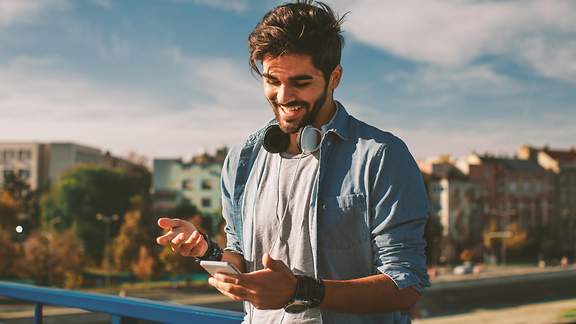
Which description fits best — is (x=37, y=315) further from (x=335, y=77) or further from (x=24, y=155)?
(x=24, y=155)

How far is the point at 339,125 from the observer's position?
188 cm

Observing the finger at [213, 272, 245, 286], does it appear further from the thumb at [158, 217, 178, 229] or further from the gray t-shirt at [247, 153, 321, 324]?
the thumb at [158, 217, 178, 229]

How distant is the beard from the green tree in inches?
1976

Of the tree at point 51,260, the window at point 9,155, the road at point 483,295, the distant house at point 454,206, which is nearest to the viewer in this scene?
the tree at point 51,260

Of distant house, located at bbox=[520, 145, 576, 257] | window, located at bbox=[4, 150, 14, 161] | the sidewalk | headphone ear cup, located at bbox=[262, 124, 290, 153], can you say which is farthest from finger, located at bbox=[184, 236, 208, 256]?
distant house, located at bbox=[520, 145, 576, 257]

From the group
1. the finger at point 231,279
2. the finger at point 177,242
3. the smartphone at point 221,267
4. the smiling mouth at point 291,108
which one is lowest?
the finger at point 231,279

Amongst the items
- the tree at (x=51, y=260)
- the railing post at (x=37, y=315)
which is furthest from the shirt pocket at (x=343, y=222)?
the tree at (x=51, y=260)

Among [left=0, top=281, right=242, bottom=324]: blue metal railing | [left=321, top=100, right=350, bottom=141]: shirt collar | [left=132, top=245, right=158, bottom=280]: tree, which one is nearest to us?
[left=321, top=100, right=350, bottom=141]: shirt collar

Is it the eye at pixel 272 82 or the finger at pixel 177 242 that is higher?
the eye at pixel 272 82

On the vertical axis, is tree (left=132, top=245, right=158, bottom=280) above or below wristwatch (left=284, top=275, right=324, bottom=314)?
below

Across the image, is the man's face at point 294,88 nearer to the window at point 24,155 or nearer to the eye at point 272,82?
the eye at point 272,82

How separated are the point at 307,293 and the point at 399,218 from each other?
0.91 ft

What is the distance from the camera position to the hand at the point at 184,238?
6.53 feet

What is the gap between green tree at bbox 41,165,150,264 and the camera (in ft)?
169
